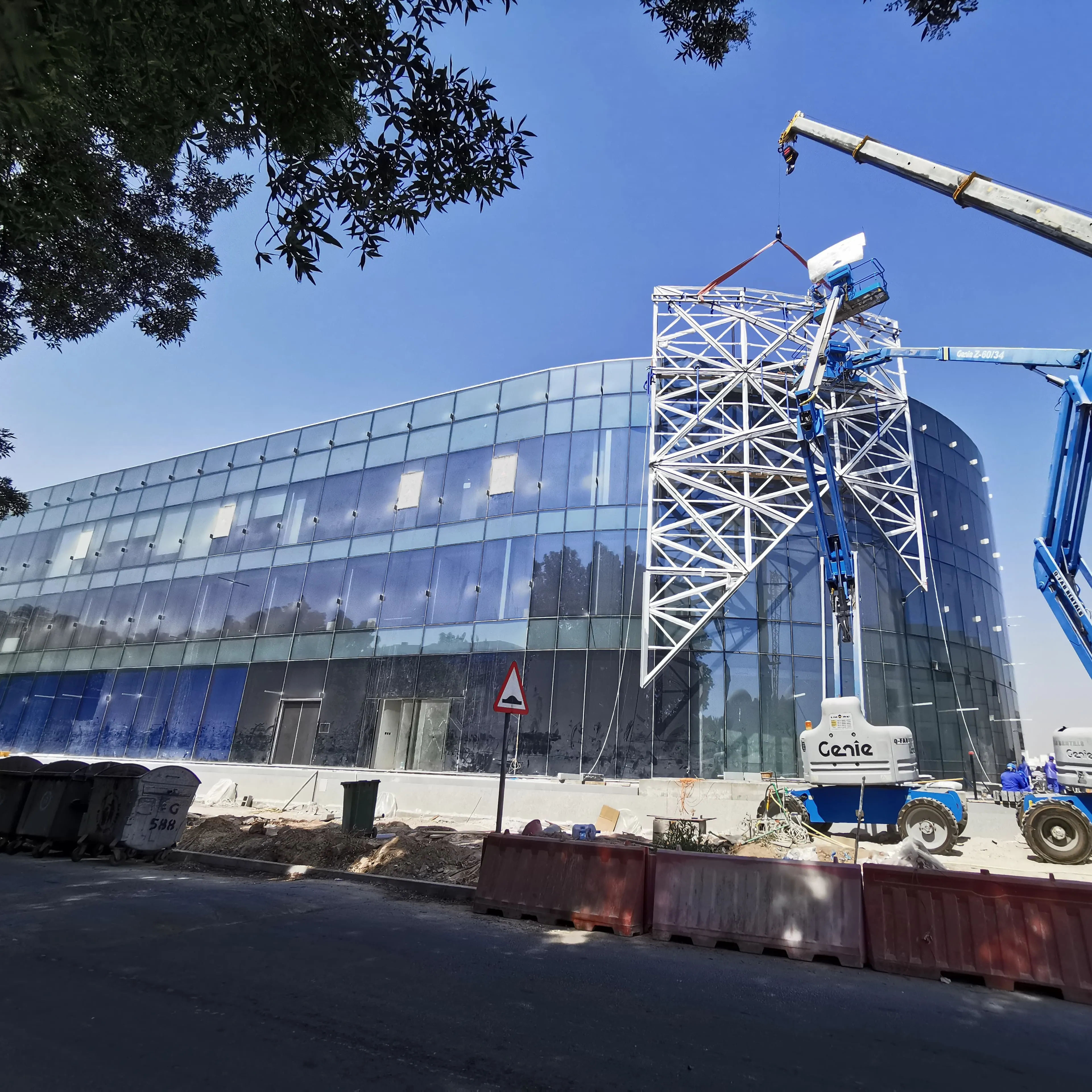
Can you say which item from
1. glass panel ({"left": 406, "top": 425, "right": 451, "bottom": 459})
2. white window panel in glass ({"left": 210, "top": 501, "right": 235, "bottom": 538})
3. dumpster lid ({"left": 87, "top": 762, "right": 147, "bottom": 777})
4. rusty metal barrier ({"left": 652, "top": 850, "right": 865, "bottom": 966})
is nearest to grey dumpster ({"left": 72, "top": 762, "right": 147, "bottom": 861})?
dumpster lid ({"left": 87, "top": 762, "right": 147, "bottom": 777})

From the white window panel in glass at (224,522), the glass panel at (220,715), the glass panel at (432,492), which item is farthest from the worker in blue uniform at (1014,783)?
the white window panel in glass at (224,522)

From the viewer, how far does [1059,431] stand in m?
13.3

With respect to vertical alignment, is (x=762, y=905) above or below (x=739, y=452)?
below

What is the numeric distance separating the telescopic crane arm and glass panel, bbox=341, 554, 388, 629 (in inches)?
806

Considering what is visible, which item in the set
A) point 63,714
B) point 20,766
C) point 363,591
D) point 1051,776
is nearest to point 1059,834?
point 1051,776

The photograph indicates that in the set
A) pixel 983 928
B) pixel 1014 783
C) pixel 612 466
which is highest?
pixel 612 466

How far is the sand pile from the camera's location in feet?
34.9

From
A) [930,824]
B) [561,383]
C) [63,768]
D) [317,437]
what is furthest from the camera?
[317,437]

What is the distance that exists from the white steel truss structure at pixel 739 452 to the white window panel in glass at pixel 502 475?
5.23 meters

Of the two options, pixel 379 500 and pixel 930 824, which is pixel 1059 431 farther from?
pixel 379 500

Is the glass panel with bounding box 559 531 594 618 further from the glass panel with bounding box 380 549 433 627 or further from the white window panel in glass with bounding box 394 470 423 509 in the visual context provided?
the white window panel in glass with bounding box 394 470 423 509

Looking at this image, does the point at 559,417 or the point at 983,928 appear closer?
the point at 983,928

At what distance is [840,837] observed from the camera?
47.1ft

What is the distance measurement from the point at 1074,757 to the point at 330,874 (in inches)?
538
